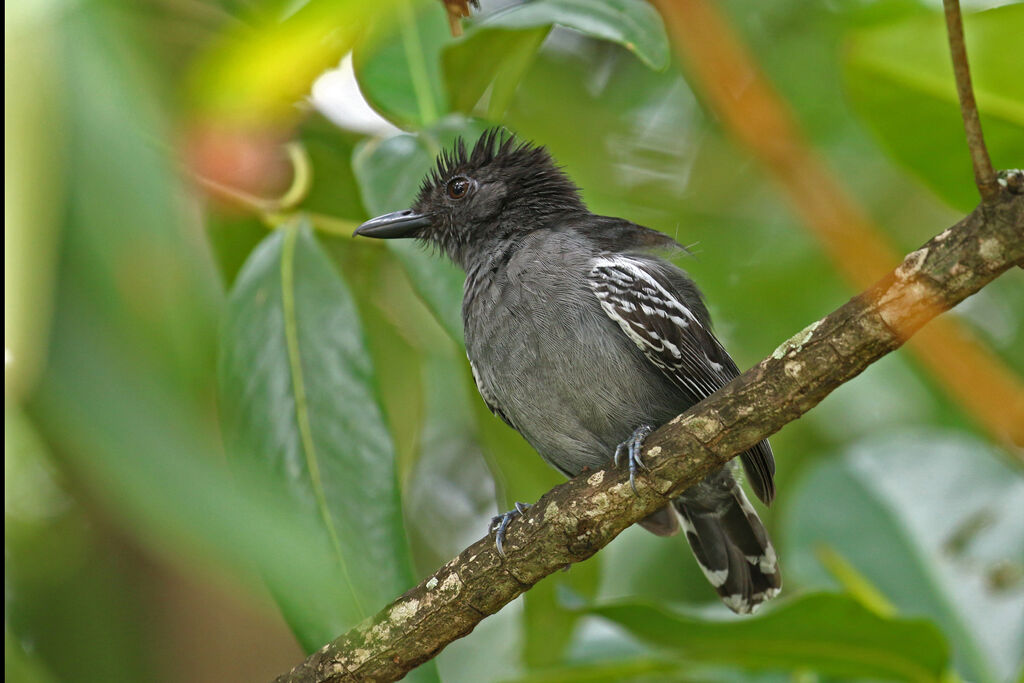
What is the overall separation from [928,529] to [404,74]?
122 inches

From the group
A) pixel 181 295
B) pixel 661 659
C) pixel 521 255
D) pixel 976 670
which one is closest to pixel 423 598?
pixel 661 659

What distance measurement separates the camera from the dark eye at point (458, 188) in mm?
5141

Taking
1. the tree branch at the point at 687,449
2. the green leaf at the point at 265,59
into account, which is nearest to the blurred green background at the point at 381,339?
the green leaf at the point at 265,59

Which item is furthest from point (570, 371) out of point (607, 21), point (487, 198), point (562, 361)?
point (607, 21)

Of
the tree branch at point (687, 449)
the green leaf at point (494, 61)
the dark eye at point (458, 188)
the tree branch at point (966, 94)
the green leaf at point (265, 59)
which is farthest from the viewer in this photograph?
the dark eye at point (458, 188)

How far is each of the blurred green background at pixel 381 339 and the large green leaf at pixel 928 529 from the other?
1cm

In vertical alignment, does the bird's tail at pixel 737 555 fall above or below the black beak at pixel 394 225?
below

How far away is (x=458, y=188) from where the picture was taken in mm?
5152

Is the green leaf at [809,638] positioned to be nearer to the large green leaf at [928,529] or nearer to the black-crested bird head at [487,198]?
the large green leaf at [928,529]

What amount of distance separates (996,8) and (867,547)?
2420 millimetres

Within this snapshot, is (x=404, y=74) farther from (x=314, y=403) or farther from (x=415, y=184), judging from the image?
(x=314, y=403)

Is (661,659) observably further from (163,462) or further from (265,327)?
(163,462)

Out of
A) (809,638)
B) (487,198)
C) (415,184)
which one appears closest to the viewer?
(809,638)

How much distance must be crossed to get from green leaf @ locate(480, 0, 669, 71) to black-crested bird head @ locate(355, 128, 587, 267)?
1302 millimetres
